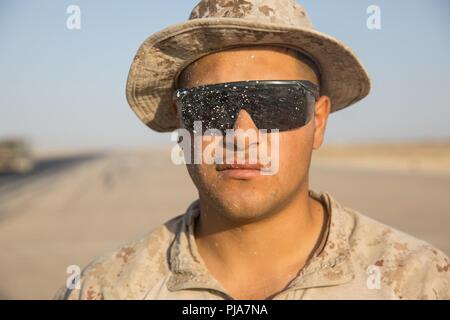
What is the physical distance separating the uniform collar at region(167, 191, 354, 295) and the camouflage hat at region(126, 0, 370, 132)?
623 millimetres

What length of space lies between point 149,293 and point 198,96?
89cm

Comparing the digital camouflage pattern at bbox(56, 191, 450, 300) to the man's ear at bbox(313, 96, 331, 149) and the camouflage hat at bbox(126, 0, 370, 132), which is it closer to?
the man's ear at bbox(313, 96, 331, 149)

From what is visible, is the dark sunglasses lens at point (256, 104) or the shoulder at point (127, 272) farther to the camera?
the shoulder at point (127, 272)

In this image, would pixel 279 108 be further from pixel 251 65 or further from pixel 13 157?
pixel 13 157

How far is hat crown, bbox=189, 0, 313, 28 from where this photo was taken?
80.4 inches

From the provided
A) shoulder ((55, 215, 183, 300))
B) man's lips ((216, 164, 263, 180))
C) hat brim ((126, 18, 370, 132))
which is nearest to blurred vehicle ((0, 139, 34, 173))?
hat brim ((126, 18, 370, 132))

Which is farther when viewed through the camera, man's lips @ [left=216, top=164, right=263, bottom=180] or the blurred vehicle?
the blurred vehicle

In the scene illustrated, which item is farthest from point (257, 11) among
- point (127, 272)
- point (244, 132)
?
point (127, 272)

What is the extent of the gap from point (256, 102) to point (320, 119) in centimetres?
47

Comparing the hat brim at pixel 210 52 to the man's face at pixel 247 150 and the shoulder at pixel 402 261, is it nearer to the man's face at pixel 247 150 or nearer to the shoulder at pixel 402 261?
the man's face at pixel 247 150

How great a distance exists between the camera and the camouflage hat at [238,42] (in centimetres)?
200

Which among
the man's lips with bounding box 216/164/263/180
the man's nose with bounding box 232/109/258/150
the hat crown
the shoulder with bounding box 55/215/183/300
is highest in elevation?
the hat crown

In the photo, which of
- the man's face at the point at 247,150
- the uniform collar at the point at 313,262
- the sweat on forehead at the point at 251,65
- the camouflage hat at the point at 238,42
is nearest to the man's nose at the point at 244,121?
the man's face at the point at 247,150
